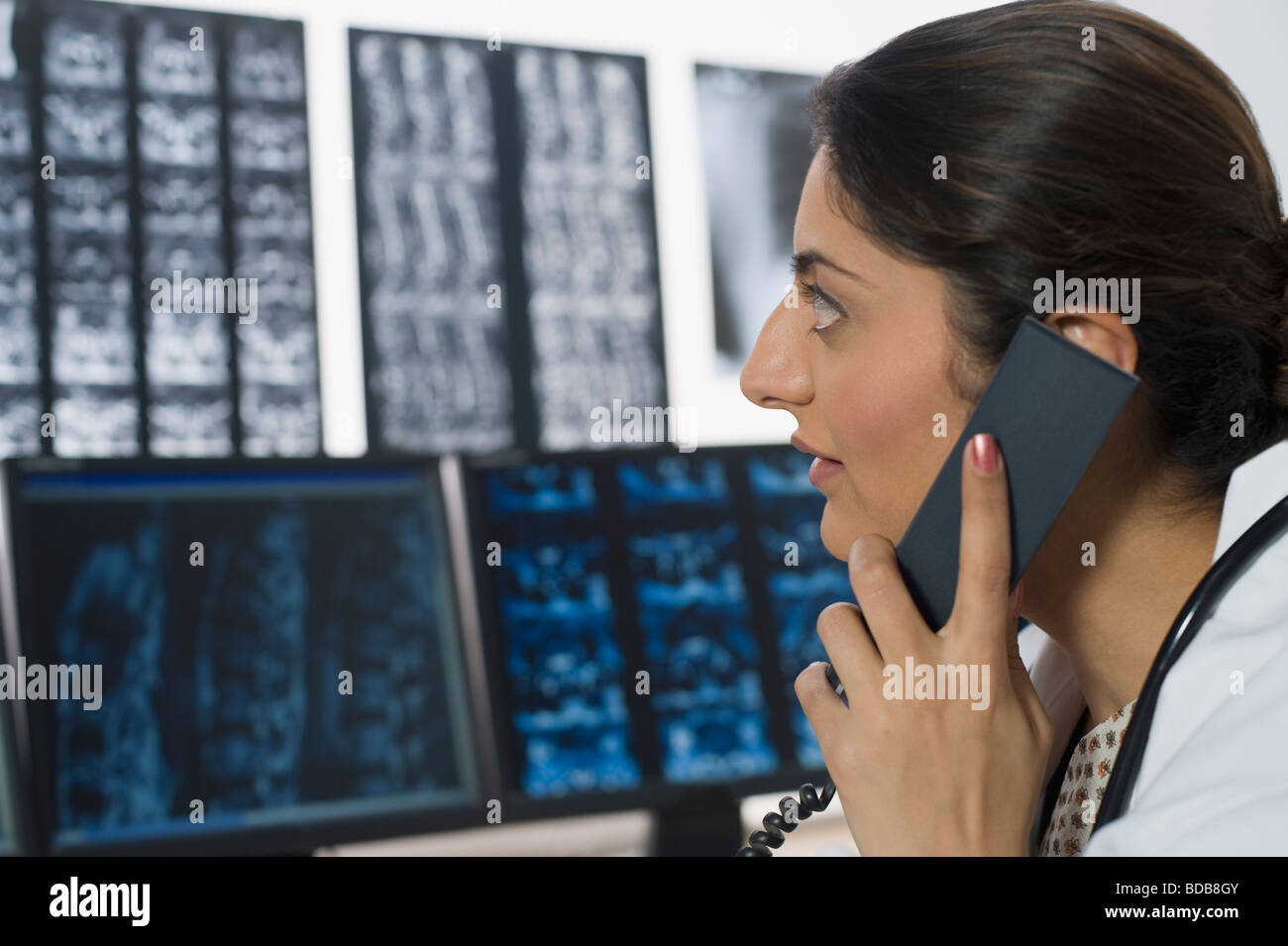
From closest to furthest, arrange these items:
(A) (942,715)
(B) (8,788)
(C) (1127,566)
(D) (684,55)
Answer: (A) (942,715) < (C) (1127,566) < (B) (8,788) < (D) (684,55)

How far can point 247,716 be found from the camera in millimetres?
1276

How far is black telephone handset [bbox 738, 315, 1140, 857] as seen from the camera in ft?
2.40

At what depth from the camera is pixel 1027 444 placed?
77 centimetres

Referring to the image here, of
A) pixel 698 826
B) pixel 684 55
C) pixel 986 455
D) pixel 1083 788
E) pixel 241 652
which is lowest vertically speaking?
pixel 698 826

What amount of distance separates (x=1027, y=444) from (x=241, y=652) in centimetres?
91

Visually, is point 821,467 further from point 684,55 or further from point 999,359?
point 684,55

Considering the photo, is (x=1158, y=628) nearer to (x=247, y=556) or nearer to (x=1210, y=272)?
(x=1210, y=272)

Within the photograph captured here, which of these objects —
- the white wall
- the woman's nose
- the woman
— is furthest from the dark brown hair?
the white wall

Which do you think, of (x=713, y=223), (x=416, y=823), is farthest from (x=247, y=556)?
(x=713, y=223)

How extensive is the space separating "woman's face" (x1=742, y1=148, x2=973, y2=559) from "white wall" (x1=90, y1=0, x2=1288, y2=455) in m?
1.53

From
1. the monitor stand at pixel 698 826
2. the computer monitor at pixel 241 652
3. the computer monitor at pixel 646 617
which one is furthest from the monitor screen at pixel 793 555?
the computer monitor at pixel 241 652

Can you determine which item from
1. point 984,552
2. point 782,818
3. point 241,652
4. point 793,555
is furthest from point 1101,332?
point 241,652

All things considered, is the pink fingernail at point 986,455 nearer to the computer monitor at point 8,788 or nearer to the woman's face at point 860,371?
the woman's face at point 860,371

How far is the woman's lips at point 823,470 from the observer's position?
35.6 inches
